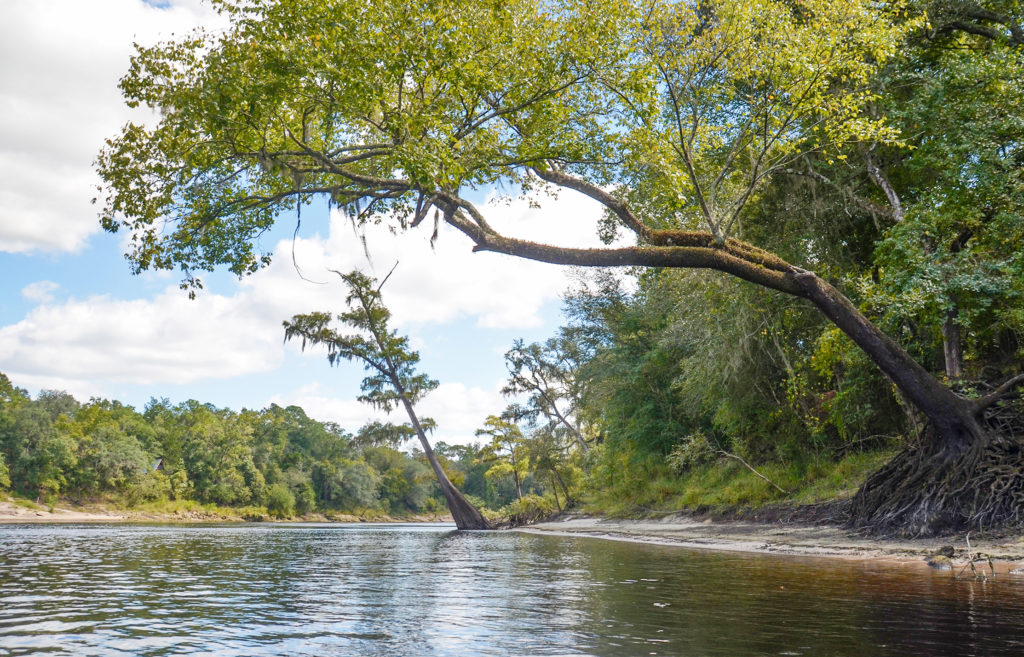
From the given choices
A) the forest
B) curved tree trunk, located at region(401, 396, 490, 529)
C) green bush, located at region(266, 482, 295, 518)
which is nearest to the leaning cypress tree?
curved tree trunk, located at region(401, 396, 490, 529)

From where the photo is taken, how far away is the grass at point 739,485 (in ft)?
59.4

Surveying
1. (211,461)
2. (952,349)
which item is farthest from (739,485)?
(211,461)

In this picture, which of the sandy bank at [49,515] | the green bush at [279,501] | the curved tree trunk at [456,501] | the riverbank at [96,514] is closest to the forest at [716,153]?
the curved tree trunk at [456,501]

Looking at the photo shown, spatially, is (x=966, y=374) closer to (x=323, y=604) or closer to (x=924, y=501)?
(x=924, y=501)

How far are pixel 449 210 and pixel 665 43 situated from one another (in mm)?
4943

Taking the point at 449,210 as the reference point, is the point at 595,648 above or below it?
below

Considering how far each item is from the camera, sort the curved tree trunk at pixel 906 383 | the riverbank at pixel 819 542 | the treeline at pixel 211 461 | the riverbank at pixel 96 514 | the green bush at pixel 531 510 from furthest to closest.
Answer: the treeline at pixel 211 461 < the riverbank at pixel 96 514 < the green bush at pixel 531 510 < the curved tree trunk at pixel 906 383 < the riverbank at pixel 819 542

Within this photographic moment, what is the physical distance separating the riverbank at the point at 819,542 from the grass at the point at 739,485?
40.1 inches

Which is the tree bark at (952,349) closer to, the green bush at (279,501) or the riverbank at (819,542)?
the riverbank at (819,542)

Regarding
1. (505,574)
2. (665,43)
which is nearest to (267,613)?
(505,574)

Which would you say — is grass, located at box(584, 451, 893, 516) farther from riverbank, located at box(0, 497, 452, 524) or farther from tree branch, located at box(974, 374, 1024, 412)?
riverbank, located at box(0, 497, 452, 524)

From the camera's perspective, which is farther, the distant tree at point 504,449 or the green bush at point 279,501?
the green bush at point 279,501

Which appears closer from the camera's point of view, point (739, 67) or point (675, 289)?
point (739, 67)

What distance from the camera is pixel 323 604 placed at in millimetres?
7828
